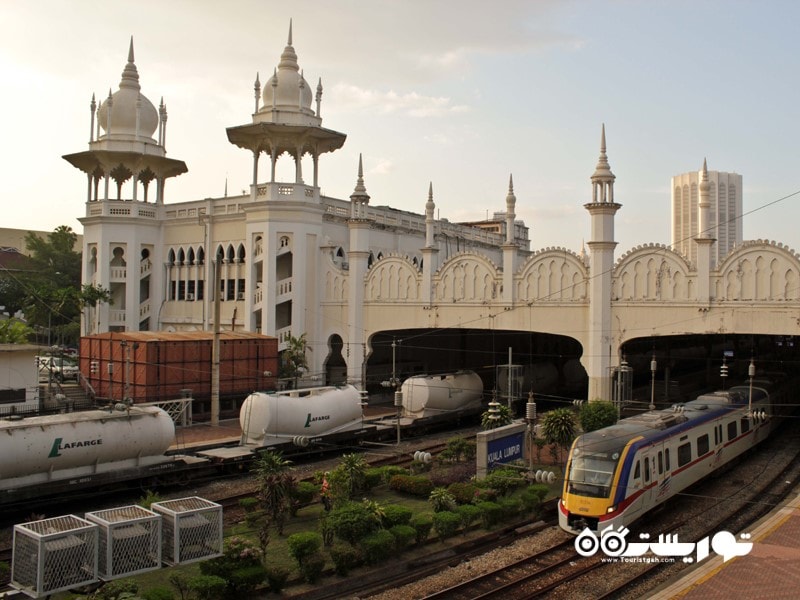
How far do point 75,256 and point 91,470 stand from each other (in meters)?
57.8

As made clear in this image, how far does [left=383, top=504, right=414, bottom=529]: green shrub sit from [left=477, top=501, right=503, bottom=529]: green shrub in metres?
2.33

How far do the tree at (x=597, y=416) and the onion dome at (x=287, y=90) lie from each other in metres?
25.5

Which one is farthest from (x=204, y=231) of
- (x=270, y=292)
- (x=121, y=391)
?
(x=121, y=391)

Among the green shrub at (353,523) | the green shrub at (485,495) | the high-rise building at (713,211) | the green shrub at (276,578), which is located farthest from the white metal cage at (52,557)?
the high-rise building at (713,211)

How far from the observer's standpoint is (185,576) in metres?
16.1

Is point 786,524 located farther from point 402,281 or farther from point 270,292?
point 270,292

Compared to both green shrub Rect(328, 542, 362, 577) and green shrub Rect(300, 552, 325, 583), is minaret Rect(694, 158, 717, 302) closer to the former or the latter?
green shrub Rect(328, 542, 362, 577)

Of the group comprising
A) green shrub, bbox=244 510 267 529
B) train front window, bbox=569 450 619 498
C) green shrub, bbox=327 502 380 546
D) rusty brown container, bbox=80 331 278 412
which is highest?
rusty brown container, bbox=80 331 278 412

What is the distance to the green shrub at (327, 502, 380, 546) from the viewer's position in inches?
690

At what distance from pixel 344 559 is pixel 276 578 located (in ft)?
6.10

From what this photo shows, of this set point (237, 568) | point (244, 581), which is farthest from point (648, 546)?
point (237, 568)

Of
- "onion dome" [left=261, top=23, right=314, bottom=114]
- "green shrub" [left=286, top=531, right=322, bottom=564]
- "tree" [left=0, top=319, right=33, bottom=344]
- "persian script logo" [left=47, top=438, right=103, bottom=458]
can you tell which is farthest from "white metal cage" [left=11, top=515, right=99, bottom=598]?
"onion dome" [left=261, top=23, right=314, bottom=114]

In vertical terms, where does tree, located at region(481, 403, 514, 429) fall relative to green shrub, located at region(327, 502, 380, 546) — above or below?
above

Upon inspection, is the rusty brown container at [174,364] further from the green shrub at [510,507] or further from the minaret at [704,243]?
the minaret at [704,243]
